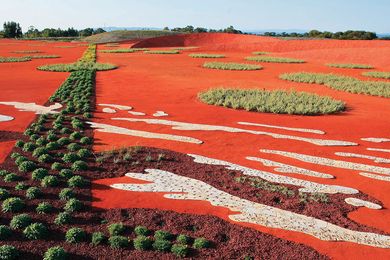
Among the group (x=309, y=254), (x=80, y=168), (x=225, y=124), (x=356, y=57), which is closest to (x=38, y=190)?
(x=80, y=168)

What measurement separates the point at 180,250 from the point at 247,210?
2.66 meters

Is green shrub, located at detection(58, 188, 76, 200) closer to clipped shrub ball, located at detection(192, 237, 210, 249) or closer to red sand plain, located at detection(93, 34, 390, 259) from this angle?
red sand plain, located at detection(93, 34, 390, 259)

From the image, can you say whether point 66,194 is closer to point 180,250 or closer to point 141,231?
point 141,231

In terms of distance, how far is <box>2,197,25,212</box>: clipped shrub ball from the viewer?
31.3 feet

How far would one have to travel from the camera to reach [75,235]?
8.38m

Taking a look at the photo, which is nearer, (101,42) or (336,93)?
(336,93)

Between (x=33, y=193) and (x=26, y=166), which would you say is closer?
(x=33, y=193)

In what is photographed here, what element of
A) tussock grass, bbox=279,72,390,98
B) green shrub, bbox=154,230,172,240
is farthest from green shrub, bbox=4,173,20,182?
tussock grass, bbox=279,72,390,98

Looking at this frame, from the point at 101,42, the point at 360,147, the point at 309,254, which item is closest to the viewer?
the point at 309,254

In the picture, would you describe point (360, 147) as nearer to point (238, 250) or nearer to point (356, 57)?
point (238, 250)

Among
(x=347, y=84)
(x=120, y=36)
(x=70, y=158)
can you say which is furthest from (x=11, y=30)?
(x=70, y=158)

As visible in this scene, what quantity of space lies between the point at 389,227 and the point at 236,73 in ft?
107

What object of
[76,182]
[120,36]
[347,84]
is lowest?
[76,182]

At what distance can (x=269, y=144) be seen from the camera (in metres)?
15.8
